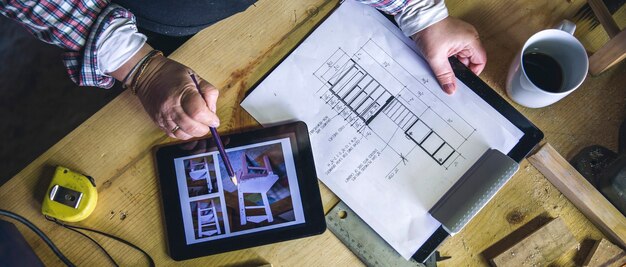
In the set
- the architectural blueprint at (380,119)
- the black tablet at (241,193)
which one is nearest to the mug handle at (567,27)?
the architectural blueprint at (380,119)

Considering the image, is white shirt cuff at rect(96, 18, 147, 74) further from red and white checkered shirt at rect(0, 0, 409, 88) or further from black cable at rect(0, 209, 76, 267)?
black cable at rect(0, 209, 76, 267)

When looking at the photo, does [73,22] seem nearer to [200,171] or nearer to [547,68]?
[200,171]

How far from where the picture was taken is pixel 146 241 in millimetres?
661

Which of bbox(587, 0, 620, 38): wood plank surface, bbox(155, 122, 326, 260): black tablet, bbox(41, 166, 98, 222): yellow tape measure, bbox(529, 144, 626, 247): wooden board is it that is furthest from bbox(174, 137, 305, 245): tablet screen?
bbox(587, 0, 620, 38): wood plank surface

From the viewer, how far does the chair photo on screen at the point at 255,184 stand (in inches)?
25.6

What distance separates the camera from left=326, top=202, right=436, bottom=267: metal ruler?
25.5 inches

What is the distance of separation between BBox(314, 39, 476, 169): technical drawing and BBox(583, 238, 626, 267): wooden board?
21 cm

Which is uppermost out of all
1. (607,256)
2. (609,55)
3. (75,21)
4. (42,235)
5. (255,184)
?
(75,21)

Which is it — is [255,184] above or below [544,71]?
above

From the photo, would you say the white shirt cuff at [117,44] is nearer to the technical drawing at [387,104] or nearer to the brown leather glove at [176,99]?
the brown leather glove at [176,99]

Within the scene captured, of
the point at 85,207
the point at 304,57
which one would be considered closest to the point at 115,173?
the point at 85,207

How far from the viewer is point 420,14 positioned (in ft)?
2.17

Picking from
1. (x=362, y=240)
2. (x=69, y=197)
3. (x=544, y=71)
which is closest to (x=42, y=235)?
(x=69, y=197)

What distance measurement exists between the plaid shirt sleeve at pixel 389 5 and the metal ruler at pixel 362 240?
0.27 m
